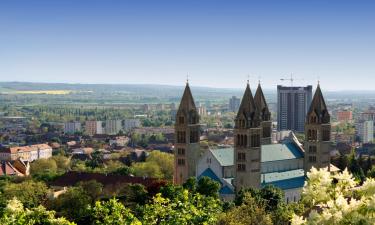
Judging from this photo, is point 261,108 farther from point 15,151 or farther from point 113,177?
point 15,151

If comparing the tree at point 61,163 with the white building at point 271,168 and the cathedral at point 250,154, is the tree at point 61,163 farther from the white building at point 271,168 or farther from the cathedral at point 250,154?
the white building at point 271,168

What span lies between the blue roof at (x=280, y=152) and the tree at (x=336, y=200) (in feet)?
164

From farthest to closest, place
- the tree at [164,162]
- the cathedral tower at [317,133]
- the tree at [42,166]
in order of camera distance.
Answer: the tree at [42,166] → the tree at [164,162] → the cathedral tower at [317,133]

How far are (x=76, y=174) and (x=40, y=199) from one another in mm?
18006

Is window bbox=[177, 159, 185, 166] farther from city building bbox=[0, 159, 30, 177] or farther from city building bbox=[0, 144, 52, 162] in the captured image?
city building bbox=[0, 144, 52, 162]

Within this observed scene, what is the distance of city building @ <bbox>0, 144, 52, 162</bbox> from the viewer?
126 metres

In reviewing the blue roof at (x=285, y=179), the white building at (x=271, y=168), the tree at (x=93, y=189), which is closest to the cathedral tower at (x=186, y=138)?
the white building at (x=271, y=168)

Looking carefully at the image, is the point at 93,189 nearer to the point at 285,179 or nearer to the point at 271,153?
the point at 271,153

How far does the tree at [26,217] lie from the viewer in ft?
70.1

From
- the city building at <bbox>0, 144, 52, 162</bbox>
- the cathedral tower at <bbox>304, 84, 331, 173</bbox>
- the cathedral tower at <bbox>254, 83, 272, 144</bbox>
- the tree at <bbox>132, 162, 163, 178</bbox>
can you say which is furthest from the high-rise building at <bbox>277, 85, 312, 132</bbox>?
the cathedral tower at <bbox>304, 84, 331, 173</bbox>

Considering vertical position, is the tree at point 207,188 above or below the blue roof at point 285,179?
above

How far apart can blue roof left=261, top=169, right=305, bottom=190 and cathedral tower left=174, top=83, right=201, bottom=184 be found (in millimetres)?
7765

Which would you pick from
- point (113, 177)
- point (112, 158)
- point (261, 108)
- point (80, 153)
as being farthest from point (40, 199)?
point (80, 153)

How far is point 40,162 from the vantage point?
96938 millimetres
